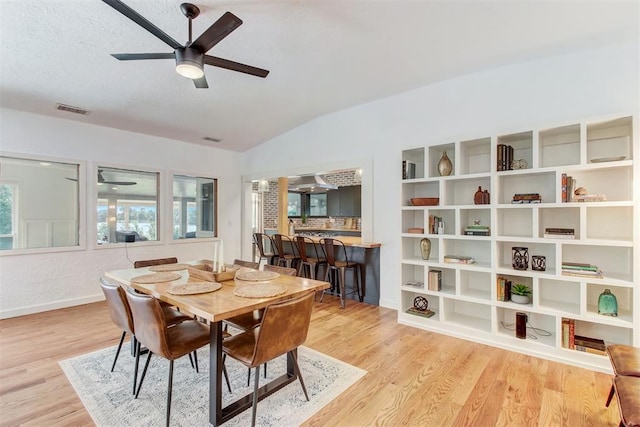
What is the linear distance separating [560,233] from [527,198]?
42 cm

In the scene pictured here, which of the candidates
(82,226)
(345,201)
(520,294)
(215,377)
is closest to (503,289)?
(520,294)

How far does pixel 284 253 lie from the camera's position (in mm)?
5535

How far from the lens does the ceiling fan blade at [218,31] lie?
1.80m

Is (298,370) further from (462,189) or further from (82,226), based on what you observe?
(82,226)

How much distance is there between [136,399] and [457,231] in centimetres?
330

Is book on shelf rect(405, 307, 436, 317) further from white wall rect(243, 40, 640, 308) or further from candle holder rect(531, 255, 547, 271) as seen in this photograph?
candle holder rect(531, 255, 547, 271)

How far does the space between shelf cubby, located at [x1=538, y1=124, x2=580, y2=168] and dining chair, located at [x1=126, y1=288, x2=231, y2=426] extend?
3.52m

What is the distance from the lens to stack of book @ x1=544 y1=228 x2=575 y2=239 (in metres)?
2.71

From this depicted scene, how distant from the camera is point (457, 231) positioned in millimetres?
3344

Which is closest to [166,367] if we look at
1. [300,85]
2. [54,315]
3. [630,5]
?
[54,315]

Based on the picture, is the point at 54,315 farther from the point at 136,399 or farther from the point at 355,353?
the point at 355,353

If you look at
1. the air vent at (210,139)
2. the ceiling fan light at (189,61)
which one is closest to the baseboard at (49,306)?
the air vent at (210,139)

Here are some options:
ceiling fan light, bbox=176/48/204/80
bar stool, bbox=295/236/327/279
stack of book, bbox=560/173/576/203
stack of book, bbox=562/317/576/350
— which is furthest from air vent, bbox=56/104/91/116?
stack of book, bbox=562/317/576/350

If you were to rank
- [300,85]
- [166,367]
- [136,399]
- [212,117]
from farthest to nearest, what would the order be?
[212,117]
[300,85]
[166,367]
[136,399]
